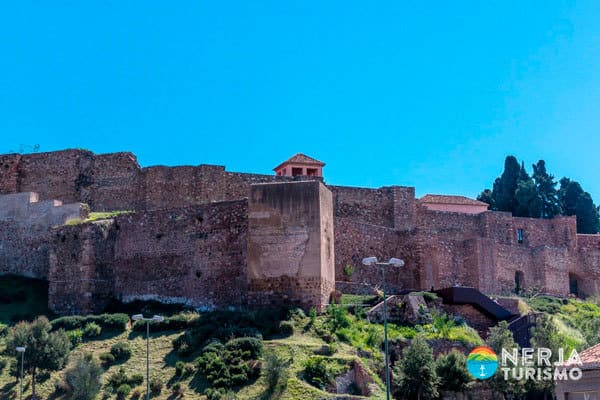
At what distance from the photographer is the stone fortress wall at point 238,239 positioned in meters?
33.1

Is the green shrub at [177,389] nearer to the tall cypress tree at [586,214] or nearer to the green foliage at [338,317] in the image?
the green foliage at [338,317]

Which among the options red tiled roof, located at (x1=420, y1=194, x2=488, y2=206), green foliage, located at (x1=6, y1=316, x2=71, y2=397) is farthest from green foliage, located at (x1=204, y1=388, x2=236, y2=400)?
red tiled roof, located at (x1=420, y1=194, x2=488, y2=206)

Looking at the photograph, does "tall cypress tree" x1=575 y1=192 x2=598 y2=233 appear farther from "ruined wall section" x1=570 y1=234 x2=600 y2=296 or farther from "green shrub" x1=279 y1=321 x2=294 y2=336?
"green shrub" x1=279 y1=321 x2=294 y2=336

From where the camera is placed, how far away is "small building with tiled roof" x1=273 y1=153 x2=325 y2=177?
47.6m

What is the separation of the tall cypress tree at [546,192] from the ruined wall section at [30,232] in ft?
96.7

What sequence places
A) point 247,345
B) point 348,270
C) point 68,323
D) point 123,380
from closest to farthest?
point 123,380 < point 247,345 < point 68,323 < point 348,270

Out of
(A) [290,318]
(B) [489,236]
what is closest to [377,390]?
(A) [290,318]

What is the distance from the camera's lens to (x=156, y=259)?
36781 millimetres

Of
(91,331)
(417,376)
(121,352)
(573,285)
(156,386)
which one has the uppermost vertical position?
(573,285)

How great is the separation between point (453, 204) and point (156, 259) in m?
22.4

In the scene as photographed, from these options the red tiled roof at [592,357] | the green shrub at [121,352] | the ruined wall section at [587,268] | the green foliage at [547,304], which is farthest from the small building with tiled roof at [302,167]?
the red tiled roof at [592,357]

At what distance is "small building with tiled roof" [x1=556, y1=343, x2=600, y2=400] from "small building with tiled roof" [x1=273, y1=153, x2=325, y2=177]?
3098cm

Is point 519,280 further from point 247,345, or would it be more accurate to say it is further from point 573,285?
point 247,345

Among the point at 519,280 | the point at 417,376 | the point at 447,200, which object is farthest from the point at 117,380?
the point at 447,200
